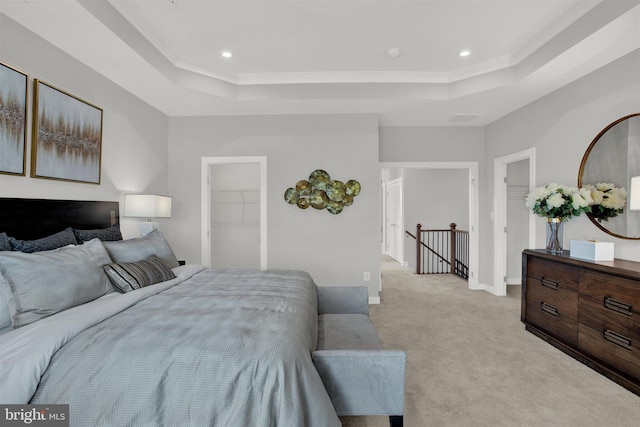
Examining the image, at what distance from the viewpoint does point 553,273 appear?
290 cm

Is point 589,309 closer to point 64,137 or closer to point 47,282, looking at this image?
point 47,282

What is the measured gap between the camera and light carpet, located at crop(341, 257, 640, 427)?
74.6 inches

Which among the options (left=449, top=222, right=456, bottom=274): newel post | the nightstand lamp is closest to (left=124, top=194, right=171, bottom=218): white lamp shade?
the nightstand lamp

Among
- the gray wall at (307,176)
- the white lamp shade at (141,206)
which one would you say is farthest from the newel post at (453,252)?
the white lamp shade at (141,206)

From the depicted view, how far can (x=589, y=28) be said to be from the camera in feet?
7.98

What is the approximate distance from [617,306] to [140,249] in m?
3.71

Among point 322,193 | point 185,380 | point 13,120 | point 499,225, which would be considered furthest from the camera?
point 499,225

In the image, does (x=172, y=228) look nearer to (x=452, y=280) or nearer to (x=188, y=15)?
(x=188, y=15)

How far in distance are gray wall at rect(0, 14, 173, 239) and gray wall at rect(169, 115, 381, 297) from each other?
0.87m

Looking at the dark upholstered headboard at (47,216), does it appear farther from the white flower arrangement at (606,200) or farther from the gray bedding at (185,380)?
the white flower arrangement at (606,200)

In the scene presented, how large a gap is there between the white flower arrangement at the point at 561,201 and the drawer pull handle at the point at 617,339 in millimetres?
1075

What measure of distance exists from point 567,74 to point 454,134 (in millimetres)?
1871

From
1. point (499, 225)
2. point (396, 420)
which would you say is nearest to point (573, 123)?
point (499, 225)

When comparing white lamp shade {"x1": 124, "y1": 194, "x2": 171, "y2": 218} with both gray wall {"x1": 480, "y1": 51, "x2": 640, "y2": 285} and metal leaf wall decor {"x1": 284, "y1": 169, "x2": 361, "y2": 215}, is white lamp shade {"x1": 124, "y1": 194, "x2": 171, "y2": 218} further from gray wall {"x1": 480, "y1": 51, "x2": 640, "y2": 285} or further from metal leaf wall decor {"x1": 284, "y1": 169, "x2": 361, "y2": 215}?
gray wall {"x1": 480, "y1": 51, "x2": 640, "y2": 285}
